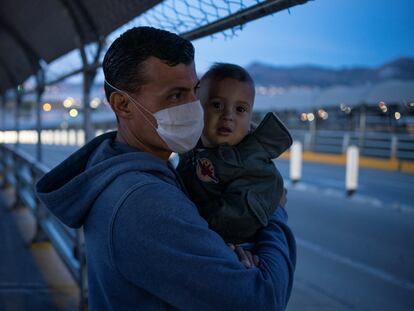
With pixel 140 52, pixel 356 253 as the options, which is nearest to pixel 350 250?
pixel 356 253

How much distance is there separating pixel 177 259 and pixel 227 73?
0.86m

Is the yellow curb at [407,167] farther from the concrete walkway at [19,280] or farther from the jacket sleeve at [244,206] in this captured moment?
the jacket sleeve at [244,206]

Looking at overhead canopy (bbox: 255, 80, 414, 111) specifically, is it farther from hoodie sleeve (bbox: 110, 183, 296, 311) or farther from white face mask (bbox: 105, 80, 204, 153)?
hoodie sleeve (bbox: 110, 183, 296, 311)

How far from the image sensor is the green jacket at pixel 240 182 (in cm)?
164

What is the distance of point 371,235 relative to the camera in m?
7.31

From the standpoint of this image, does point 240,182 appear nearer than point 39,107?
Yes

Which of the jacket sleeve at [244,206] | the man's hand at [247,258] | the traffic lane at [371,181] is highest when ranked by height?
the jacket sleeve at [244,206]

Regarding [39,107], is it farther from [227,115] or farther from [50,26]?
[227,115]

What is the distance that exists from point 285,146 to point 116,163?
2.18 feet

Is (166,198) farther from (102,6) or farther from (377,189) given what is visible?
(377,189)

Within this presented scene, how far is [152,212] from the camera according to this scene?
124cm

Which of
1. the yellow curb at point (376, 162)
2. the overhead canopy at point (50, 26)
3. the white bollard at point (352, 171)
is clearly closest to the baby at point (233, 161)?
the overhead canopy at point (50, 26)

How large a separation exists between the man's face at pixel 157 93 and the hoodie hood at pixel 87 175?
2.7 inches

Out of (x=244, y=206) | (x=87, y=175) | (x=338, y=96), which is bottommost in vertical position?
(x=244, y=206)
